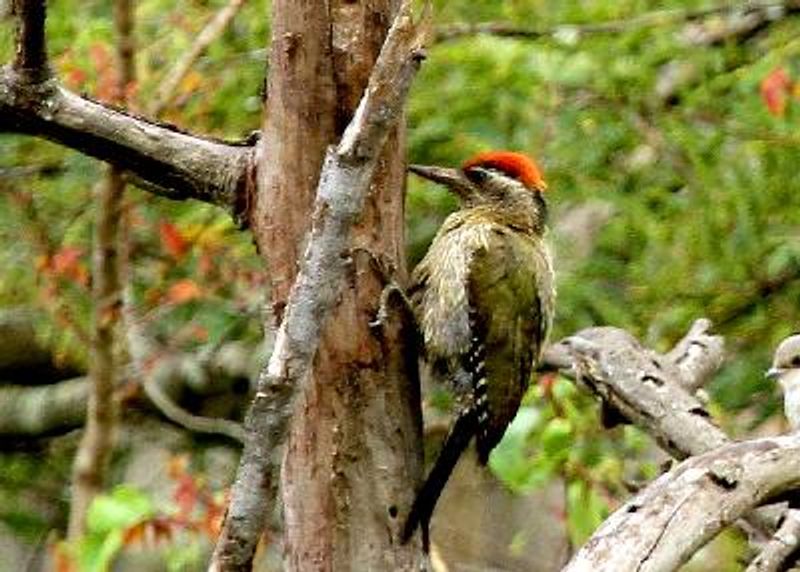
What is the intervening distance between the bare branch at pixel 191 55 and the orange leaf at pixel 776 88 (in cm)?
134

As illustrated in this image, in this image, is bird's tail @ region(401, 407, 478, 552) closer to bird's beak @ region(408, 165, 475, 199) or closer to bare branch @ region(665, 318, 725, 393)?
bare branch @ region(665, 318, 725, 393)

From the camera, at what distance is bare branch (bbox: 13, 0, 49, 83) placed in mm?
2324

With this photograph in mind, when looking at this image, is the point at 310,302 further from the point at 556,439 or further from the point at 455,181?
the point at 556,439

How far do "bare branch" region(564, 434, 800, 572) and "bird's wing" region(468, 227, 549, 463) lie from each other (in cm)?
91

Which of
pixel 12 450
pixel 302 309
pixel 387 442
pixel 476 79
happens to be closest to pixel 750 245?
pixel 476 79

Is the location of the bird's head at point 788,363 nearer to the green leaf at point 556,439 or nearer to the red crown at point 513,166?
the red crown at point 513,166

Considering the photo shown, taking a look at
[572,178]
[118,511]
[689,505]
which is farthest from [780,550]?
[572,178]

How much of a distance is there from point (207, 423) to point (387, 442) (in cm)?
375

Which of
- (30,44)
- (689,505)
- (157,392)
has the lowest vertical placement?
(157,392)

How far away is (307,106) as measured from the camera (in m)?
2.47

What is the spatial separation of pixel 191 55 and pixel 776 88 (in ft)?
4.85

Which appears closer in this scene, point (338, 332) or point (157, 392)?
point (338, 332)

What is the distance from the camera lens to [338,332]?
254 centimetres

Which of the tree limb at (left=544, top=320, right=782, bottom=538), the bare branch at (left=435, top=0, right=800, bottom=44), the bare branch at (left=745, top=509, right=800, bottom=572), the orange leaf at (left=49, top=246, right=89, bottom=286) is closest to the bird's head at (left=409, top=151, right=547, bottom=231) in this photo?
the tree limb at (left=544, top=320, right=782, bottom=538)
